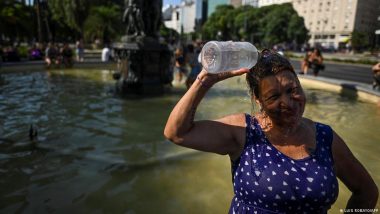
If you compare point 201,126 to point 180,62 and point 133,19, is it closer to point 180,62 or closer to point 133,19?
point 133,19

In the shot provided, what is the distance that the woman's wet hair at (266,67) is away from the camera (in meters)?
2.25

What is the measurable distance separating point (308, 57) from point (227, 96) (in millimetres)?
8393

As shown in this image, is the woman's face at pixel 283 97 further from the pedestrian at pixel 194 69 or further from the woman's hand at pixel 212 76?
the pedestrian at pixel 194 69

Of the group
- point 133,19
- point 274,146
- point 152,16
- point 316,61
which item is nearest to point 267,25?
point 316,61

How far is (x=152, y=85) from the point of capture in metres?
12.5

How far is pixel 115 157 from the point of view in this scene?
6.11 meters

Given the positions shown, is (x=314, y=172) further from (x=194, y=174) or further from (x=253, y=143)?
(x=194, y=174)

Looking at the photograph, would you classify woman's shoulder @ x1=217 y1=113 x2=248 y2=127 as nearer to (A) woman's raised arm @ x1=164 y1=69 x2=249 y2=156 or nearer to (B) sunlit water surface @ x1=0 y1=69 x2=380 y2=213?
(A) woman's raised arm @ x1=164 y1=69 x2=249 y2=156

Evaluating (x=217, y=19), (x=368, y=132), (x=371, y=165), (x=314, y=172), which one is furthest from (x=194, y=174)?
(x=217, y=19)

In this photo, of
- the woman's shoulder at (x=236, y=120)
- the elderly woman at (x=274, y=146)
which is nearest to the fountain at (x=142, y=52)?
the woman's shoulder at (x=236, y=120)

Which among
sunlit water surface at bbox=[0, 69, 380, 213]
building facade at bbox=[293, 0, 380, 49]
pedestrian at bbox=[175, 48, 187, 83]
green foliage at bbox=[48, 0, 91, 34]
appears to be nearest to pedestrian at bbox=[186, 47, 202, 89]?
pedestrian at bbox=[175, 48, 187, 83]

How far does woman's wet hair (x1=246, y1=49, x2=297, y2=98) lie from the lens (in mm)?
2246

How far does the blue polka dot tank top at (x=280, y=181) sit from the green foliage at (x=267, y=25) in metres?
69.7

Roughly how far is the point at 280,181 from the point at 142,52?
1053 centimetres
